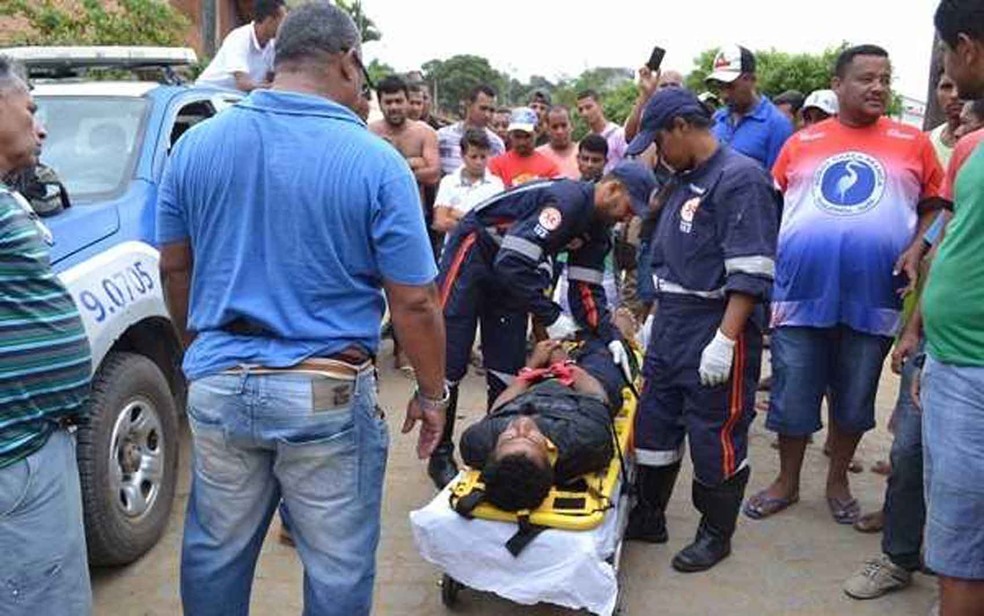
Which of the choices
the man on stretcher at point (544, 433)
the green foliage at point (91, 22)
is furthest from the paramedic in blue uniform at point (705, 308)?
the green foliage at point (91, 22)

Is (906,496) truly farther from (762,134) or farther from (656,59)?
(656,59)

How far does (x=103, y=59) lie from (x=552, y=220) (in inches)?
113

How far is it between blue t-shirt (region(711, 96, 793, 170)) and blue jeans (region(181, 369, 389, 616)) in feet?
13.6

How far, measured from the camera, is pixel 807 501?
4766 millimetres

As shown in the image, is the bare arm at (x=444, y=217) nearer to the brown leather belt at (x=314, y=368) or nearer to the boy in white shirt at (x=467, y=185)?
the boy in white shirt at (x=467, y=185)

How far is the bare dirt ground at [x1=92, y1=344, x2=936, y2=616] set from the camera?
3.64m

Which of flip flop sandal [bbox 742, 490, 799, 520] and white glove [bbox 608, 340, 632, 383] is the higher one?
white glove [bbox 608, 340, 632, 383]

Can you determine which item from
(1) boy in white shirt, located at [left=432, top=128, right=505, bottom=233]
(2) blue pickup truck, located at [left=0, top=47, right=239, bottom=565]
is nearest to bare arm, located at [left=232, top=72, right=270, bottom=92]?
(2) blue pickup truck, located at [left=0, top=47, right=239, bottom=565]

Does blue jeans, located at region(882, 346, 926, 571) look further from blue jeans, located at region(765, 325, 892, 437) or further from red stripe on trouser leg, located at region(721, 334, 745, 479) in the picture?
red stripe on trouser leg, located at region(721, 334, 745, 479)

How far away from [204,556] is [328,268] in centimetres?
90

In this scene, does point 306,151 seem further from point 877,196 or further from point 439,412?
point 877,196

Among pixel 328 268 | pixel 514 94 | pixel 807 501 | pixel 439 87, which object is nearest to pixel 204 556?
pixel 328 268

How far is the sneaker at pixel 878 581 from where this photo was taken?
12.3ft

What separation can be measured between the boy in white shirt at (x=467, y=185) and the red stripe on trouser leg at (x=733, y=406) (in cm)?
318
